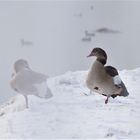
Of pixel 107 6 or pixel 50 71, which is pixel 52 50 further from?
pixel 107 6

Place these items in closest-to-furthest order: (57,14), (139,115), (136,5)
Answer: (139,115)
(57,14)
(136,5)

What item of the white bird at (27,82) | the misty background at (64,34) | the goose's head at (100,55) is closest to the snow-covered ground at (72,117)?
the white bird at (27,82)

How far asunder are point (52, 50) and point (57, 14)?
548 centimetres

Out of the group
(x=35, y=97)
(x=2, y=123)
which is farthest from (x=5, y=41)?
(x=2, y=123)

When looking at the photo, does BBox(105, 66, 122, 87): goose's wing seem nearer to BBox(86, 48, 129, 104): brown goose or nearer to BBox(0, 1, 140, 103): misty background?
BBox(86, 48, 129, 104): brown goose

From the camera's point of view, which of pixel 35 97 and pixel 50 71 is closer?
pixel 35 97

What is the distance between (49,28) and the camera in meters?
18.6

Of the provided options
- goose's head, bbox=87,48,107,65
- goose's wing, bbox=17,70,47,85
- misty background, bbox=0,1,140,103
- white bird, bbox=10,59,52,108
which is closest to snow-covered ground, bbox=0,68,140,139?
white bird, bbox=10,59,52,108

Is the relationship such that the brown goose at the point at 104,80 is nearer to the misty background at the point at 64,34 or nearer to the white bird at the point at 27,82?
the white bird at the point at 27,82

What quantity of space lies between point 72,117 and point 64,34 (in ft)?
41.2

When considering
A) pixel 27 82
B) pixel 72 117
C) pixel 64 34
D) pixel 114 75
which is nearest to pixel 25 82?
pixel 27 82

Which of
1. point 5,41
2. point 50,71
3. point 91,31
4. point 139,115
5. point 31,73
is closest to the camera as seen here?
point 139,115

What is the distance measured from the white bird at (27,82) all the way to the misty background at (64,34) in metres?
3.46

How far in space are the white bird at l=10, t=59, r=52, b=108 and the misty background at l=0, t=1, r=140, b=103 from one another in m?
3.46
